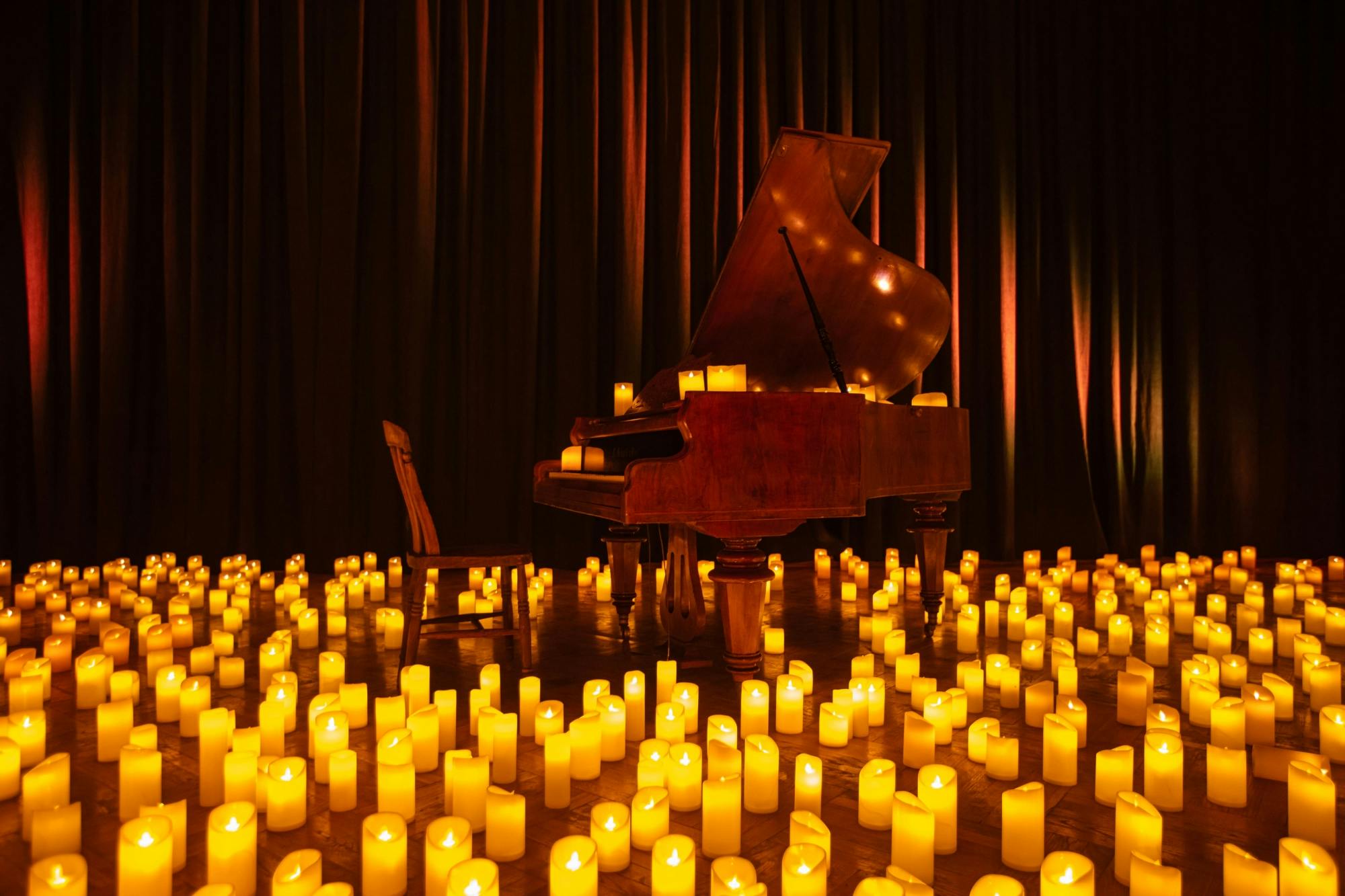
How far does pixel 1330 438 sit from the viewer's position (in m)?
5.82

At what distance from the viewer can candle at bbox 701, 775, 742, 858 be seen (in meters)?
1.45

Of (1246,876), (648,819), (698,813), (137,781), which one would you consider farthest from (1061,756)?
(137,781)

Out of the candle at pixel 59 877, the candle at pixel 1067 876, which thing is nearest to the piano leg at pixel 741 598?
the candle at pixel 1067 876

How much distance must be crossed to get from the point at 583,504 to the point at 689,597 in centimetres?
56

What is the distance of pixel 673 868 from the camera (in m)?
1.26

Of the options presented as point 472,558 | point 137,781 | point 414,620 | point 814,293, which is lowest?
point 137,781

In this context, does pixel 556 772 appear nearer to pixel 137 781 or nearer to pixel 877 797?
pixel 877 797

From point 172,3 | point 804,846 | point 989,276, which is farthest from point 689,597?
point 172,3

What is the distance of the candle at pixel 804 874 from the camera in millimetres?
1212

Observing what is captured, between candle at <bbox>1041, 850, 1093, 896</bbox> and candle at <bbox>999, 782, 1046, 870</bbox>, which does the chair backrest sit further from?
candle at <bbox>1041, 850, 1093, 896</bbox>

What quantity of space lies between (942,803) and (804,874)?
0.40 m

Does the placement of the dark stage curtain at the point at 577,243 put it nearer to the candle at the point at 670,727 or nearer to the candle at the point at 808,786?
the candle at the point at 670,727

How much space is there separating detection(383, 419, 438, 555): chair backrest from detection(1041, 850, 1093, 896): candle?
1869mm

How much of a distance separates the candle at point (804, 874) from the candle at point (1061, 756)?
2.78 feet
